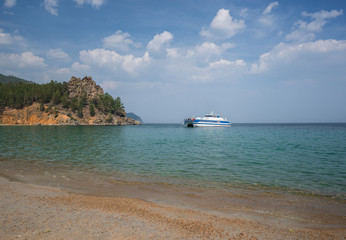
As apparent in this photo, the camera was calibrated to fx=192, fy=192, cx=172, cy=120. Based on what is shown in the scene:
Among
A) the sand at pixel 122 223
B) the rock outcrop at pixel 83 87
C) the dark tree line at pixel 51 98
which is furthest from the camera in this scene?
the rock outcrop at pixel 83 87

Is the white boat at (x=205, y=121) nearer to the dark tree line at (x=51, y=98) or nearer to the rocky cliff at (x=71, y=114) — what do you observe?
the rocky cliff at (x=71, y=114)

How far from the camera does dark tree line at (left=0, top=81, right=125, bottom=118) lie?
134 m

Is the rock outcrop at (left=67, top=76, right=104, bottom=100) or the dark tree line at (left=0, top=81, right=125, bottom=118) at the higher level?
the rock outcrop at (left=67, top=76, right=104, bottom=100)

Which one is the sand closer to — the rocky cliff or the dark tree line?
the rocky cliff

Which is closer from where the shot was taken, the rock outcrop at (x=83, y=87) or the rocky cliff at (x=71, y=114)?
the rocky cliff at (x=71, y=114)

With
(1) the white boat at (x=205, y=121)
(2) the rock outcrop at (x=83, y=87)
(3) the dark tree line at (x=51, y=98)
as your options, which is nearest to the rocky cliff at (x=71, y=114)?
(2) the rock outcrop at (x=83, y=87)

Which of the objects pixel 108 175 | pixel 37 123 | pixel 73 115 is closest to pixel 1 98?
pixel 37 123

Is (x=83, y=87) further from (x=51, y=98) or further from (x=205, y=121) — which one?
(x=205, y=121)

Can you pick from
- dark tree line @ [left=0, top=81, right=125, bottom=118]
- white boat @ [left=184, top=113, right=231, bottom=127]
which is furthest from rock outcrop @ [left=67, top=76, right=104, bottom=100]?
white boat @ [left=184, top=113, right=231, bottom=127]

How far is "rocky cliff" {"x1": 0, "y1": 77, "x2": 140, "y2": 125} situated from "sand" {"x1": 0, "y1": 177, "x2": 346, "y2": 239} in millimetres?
143076

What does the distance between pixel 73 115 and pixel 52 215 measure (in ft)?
519

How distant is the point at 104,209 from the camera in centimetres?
732

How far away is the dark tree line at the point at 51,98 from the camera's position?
13438 centimetres

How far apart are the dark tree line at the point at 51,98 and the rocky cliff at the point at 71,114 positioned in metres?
2.48
